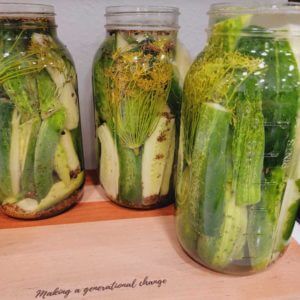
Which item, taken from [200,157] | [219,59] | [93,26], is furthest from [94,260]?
[93,26]

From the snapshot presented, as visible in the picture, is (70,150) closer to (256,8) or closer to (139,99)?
(139,99)

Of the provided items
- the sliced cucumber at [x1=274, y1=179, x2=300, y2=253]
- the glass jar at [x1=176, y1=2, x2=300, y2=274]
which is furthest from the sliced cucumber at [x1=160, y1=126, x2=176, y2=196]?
the sliced cucumber at [x1=274, y1=179, x2=300, y2=253]

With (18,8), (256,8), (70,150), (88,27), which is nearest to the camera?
(256,8)

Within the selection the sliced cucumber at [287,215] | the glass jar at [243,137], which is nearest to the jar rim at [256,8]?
the glass jar at [243,137]

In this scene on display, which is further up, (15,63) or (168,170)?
(15,63)

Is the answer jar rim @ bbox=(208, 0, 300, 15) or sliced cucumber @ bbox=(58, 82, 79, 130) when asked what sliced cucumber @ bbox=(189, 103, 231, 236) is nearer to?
jar rim @ bbox=(208, 0, 300, 15)

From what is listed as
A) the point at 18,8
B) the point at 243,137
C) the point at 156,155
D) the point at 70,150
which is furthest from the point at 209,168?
the point at 18,8
